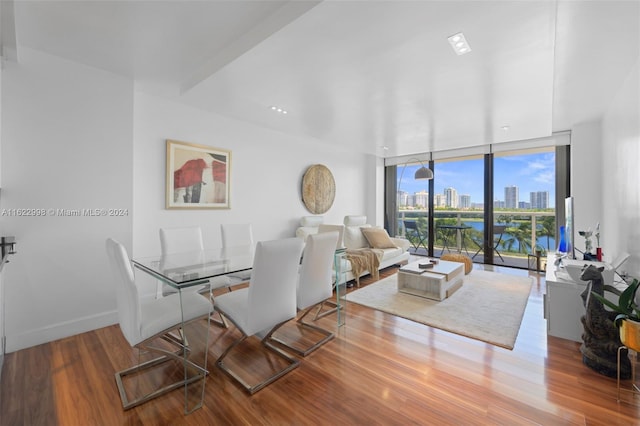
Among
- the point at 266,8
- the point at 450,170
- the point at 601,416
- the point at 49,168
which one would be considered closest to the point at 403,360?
the point at 601,416

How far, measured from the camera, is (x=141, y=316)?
1843 mm

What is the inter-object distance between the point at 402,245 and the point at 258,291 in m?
4.12

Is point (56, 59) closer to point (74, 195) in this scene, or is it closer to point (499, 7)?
point (74, 195)

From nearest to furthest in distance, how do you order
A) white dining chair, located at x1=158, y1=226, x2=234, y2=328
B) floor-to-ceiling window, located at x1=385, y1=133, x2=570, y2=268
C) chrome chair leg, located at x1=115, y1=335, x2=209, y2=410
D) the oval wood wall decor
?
chrome chair leg, located at x1=115, y1=335, x2=209, y2=410 < white dining chair, located at x1=158, y1=226, x2=234, y2=328 < floor-to-ceiling window, located at x1=385, y1=133, x2=570, y2=268 < the oval wood wall decor

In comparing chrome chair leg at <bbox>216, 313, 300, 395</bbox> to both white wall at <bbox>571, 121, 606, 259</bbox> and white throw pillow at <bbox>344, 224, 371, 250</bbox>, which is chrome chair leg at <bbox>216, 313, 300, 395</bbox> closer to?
white throw pillow at <bbox>344, 224, 371, 250</bbox>

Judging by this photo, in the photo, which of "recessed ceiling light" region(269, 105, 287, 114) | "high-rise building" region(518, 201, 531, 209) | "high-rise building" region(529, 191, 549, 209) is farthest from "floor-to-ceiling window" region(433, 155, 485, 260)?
"recessed ceiling light" region(269, 105, 287, 114)

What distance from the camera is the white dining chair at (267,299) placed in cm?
186

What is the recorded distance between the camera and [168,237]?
2.99 metres

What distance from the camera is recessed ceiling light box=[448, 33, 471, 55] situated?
2057 millimetres

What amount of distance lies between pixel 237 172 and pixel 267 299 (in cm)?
290

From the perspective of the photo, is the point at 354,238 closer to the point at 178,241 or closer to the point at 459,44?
the point at 178,241

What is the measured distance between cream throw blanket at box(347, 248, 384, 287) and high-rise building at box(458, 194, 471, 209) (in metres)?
2.82

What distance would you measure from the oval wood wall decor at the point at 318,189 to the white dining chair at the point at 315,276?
9.94 feet

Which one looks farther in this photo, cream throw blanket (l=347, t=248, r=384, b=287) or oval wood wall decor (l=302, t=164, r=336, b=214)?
oval wood wall decor (l=302, t=164, r=336, b=214)
